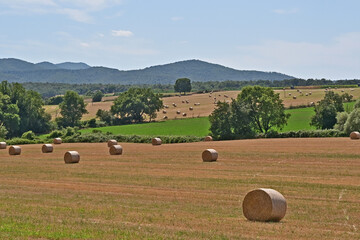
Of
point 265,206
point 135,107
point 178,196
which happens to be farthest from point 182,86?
point 265,206

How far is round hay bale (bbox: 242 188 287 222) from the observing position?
55.5 ft

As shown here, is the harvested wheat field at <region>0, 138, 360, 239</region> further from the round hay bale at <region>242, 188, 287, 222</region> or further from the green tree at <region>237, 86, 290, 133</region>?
the green tree at <region>237, 86, 290, 133</region>

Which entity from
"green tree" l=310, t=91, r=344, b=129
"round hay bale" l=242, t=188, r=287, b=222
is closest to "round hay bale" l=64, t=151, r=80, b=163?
"round hay bale" l=242, t=188, r=287, b=222

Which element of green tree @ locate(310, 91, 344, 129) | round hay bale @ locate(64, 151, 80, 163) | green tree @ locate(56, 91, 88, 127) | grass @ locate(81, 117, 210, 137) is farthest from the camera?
green tree @ locate(56, 91, 88, 127)

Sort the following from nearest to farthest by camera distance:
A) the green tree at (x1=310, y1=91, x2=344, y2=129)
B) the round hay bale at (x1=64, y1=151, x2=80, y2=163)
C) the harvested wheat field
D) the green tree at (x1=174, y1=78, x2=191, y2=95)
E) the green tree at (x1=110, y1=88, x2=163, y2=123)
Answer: the harvested wheat field, the round hay bale at (x1=64, y1=151, x2=80, y2=163), the green tree at (x1=310, y1=91, x2=344, y2=129), the green tree at (x1=110, y1=88, x2=163, y2=123), the green tree at (x1=174, y1=78, x2=191, y2=95)

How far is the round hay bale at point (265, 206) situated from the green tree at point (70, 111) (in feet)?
340

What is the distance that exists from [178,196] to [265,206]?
6.88 m

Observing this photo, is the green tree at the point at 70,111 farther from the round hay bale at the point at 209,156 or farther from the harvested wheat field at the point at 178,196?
the round hay bale at the point at 209,156

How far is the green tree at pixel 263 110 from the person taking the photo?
74.9 metres

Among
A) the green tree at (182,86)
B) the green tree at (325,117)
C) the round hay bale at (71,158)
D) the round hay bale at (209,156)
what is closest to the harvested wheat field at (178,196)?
the round hay bale at (71,158)

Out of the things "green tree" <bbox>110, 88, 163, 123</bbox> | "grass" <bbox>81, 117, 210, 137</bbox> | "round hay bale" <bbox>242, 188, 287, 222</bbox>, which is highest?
"round hay bale" <bbox>242, 188, 287, 222</bbox>

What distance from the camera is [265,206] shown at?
17062 millimetres

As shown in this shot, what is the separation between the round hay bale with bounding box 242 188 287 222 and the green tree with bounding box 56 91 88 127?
103665mm

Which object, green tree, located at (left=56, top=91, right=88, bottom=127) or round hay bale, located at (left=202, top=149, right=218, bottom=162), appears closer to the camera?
round hay bale, located at (left=202, top=149, right=218, bottom=162)
